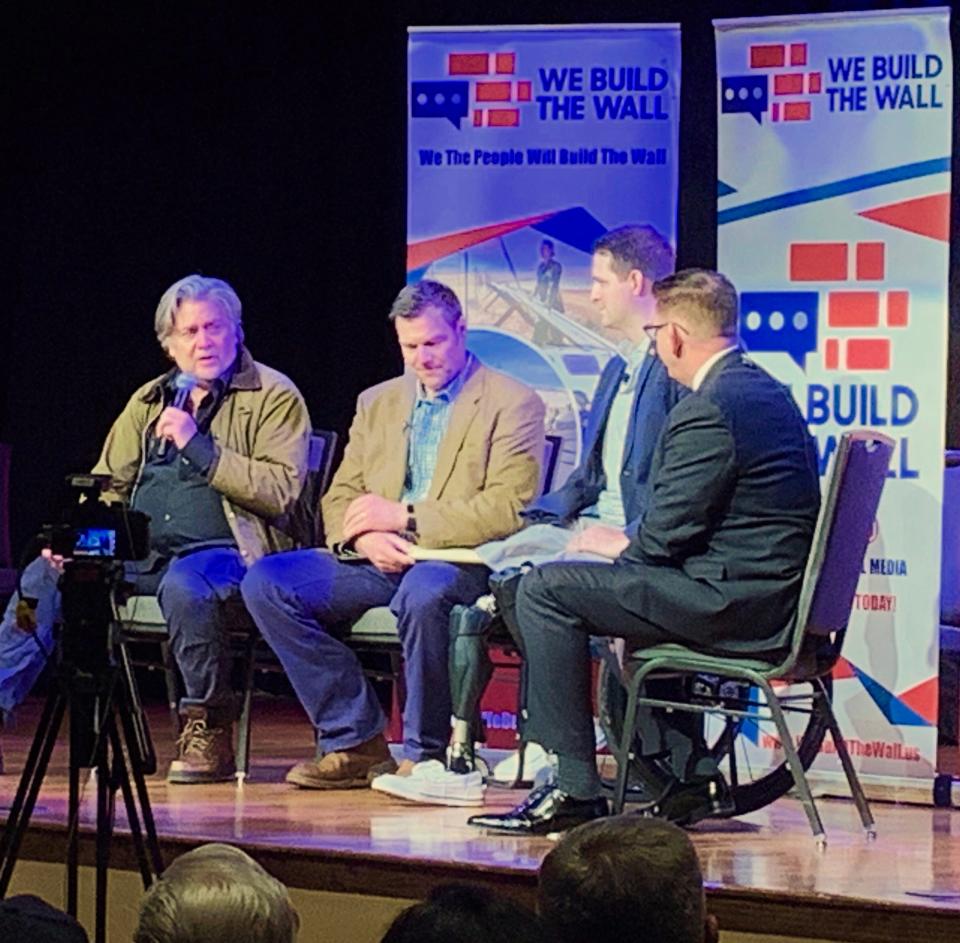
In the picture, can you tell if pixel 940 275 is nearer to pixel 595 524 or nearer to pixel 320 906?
pixel 595 524

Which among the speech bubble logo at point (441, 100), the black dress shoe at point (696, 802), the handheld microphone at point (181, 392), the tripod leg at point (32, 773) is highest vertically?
the speech bubble logo at point (441, 100)

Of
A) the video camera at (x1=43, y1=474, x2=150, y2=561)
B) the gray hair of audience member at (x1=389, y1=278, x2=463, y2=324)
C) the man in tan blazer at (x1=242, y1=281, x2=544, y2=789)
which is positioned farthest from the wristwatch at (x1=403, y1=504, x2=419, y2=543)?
the video camera at (x1=43, y1=474, x2=150, y2=561)

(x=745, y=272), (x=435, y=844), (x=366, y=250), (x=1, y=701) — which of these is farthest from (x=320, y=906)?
(x=366, y=250)

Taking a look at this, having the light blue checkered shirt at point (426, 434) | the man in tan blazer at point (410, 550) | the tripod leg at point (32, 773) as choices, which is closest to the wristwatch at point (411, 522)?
the man in tan blazer at point (410, 550)

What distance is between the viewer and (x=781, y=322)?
16.9 ft

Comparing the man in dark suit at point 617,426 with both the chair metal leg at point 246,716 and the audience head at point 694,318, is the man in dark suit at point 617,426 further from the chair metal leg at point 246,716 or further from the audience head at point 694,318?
the chair metal leg at point 246,716

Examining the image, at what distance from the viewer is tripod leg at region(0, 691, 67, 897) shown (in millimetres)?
3670

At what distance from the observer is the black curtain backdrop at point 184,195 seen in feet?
22.4

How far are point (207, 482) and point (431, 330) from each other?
713 mm

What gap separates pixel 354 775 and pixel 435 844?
2.88 feet

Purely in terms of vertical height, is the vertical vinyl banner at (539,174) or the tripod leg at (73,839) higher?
the vertical vinyl banner at (539,174)

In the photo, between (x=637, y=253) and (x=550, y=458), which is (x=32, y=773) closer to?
(x=637, y=253)

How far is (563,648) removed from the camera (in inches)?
165

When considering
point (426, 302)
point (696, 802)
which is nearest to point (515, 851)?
point (696, 802)
